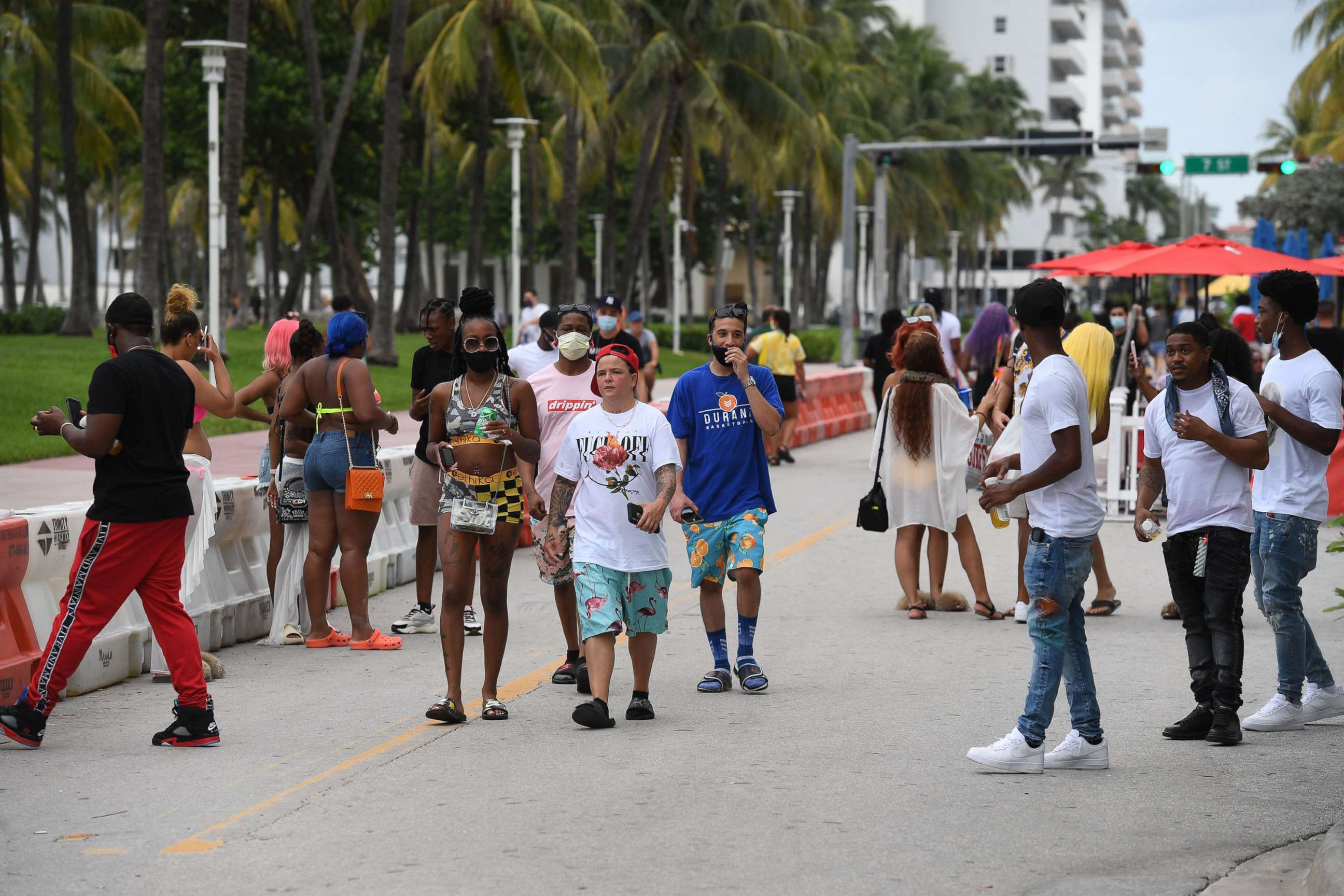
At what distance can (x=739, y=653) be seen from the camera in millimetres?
8320

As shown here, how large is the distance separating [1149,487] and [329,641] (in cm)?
467

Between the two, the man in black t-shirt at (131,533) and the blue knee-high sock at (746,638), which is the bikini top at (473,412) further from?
the blue knee-high sock at (746,638)

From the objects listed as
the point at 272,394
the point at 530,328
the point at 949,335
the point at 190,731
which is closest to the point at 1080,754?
the point at 190,731

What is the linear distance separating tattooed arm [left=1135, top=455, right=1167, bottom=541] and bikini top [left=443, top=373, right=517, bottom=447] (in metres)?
2.73

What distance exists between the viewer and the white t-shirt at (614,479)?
7234 mm

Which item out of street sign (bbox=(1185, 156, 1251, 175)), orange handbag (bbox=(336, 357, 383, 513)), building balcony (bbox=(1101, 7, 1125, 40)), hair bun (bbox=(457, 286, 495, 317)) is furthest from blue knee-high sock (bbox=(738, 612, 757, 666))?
building balcony (bbox=(1101, 7, 1125, 40))

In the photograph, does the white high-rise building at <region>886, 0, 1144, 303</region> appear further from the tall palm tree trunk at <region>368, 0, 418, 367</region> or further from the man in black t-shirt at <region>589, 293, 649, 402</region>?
the man in black t-shirt at <region>589, 293, 649, 402</region>

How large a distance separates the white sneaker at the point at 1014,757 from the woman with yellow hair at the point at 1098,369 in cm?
382

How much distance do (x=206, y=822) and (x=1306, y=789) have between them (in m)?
4.01

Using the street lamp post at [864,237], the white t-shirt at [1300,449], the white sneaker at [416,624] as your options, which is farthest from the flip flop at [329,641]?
the street lamp post at [864,237]

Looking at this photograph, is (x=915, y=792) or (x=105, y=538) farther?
(x=105, y=538)

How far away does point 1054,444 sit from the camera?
21.0 ft

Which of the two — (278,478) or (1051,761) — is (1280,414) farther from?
(278,478)

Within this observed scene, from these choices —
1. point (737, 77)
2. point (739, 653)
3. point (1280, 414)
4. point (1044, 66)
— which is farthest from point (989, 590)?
point (1044, 66)
